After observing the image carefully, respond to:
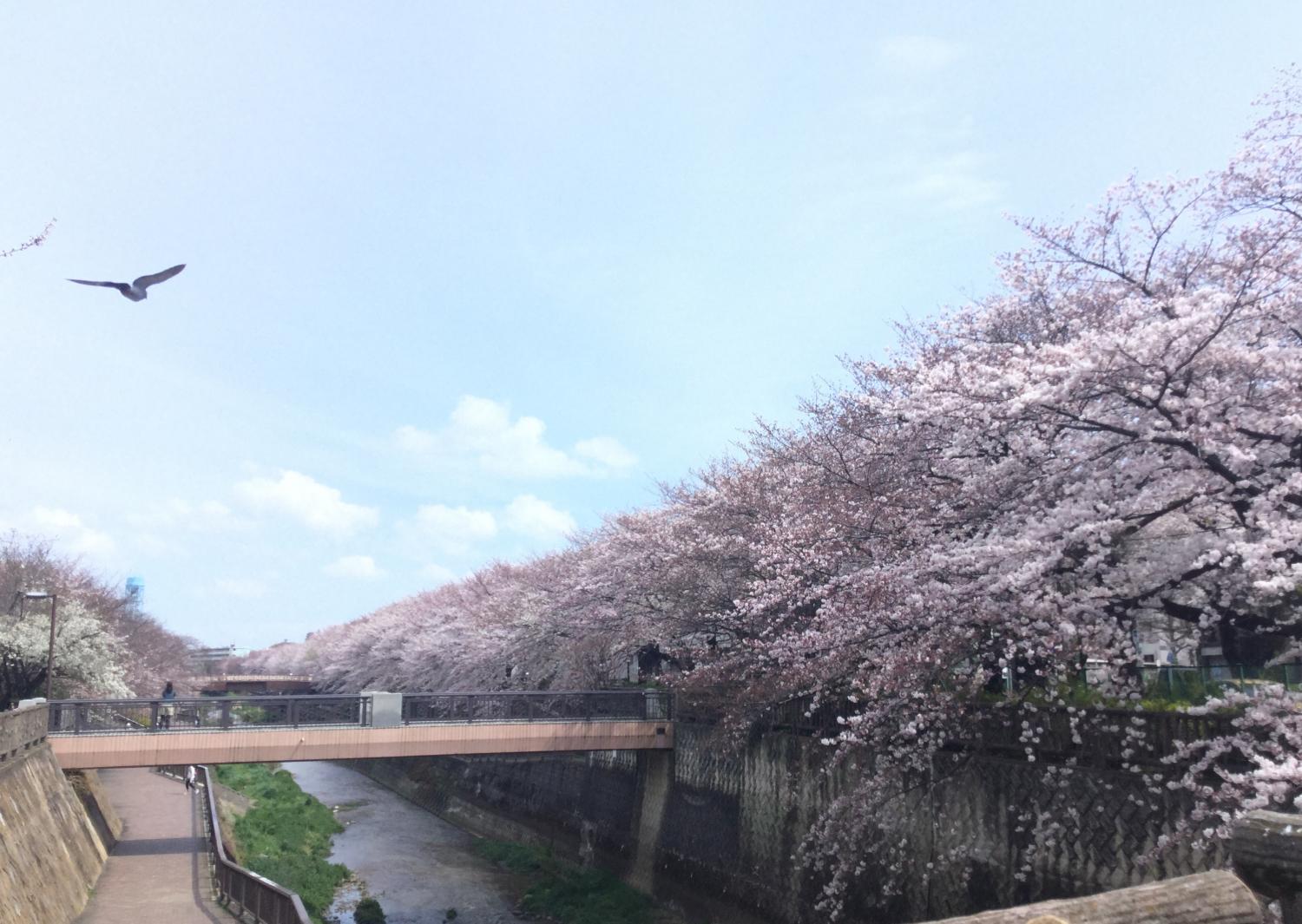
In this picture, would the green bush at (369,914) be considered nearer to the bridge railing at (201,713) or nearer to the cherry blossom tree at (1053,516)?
the bridge railing at (201,713)

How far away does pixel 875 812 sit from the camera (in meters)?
15.6

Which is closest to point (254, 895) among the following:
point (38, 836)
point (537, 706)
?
point (38, 836)

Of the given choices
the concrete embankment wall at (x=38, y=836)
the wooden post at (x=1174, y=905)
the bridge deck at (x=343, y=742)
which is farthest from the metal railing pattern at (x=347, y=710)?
the wooden post at (x=1174, y=905)

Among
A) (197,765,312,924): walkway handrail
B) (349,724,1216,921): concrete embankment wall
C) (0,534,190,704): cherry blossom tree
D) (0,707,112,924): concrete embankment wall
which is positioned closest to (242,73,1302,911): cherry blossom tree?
(349,724,1216,921): concrete embankment wall

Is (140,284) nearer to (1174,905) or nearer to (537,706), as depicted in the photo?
(1174,905)

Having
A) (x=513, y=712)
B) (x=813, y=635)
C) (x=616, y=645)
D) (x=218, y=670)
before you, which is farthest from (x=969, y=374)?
(x=218, y=670)

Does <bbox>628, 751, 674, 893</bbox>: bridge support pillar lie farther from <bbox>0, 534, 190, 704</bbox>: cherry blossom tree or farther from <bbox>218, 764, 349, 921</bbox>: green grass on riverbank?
<bbox>0, 534, 190, 704</bbox>: cherry blossom tree

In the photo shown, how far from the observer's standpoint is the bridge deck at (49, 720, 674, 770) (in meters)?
20.4

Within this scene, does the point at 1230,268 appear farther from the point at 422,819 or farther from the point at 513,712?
the point at 422,819

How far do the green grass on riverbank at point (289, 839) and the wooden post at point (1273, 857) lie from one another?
20.9 m

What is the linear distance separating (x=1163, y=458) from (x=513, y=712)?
17439mm

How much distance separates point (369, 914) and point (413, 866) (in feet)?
23.9

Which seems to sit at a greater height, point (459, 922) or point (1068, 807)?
point (1068, 807)

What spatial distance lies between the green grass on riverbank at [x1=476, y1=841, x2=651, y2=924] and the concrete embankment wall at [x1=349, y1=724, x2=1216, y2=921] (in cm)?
75
